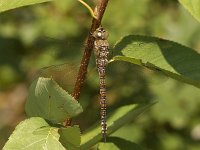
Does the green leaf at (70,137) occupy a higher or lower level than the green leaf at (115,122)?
higher

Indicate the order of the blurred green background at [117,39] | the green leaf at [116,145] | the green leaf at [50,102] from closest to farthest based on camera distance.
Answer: the green leaf at [50,102] → the green leaf at [116,145] → the blurred green background at [117,39]

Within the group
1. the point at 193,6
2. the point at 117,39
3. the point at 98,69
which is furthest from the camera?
the point at 117,39

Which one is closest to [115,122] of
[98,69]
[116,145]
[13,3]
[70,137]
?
[116,145]

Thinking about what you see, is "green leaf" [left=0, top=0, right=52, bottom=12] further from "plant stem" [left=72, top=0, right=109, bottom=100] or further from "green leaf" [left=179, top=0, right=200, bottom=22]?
"green leaf" [left=179, top=0, right=200, bottom=22]

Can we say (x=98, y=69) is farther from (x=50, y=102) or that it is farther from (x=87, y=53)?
(x=50, y=102)

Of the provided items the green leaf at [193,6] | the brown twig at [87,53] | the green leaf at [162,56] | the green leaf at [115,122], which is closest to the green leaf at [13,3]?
the brown twig at [87,53]

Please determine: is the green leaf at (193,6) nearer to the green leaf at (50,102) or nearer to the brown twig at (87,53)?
the brown twig at (87,53)
